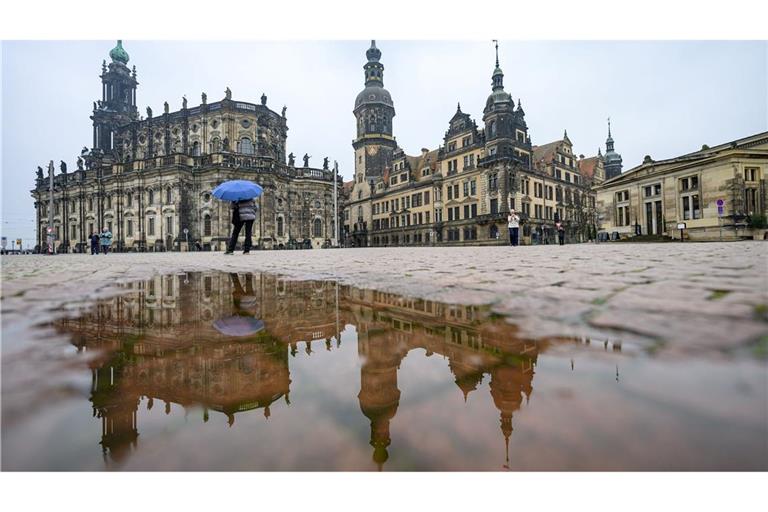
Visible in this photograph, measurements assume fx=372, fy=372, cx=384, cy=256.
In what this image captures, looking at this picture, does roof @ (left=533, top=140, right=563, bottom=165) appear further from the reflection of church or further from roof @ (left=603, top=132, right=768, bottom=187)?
the reflection of church

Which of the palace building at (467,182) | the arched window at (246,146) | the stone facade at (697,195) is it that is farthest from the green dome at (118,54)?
the stone facade at (697,195)

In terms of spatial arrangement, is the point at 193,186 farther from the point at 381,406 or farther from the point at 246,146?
the point at 381,406

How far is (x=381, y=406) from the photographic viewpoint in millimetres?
957

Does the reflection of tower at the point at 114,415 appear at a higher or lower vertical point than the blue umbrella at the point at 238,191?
lower

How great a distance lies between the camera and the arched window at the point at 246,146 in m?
43.0

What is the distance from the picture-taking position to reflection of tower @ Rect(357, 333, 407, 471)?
829mm

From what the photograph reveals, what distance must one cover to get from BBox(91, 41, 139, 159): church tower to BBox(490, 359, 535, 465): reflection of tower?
6941 cm

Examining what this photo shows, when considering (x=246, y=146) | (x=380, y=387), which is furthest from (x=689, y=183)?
(x=246, y=146)

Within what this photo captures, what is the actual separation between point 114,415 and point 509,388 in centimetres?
100

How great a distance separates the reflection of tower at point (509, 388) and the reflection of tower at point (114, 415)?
82 centimetres

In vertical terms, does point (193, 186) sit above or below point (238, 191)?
above

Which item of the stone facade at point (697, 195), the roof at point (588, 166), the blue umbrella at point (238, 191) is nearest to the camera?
the blue umbrella at point (238, 191)

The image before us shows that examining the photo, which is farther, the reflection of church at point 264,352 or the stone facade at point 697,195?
the stone facade at point 697,195

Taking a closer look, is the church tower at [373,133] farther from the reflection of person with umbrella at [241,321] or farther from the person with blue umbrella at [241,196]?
the reflection of person with umbrella at [241,321]
